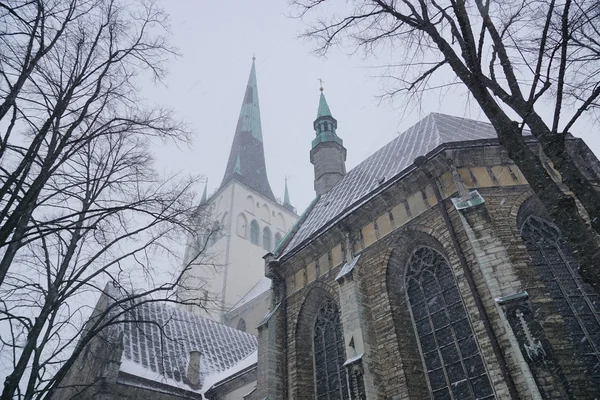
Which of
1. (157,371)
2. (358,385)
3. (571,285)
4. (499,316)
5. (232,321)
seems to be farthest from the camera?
(232,321)

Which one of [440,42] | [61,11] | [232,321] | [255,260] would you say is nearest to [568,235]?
[440,42]

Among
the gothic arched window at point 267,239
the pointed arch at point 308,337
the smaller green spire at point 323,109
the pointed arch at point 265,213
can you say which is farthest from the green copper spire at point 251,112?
the pointed arch at point 308,337

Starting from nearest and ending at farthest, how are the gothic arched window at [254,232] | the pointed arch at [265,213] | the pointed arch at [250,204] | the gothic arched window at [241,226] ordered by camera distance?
the gothic arched window at [241,226] < the gothic arched window at [254,232] < the pointed arch at [250,204] < the pointed arch at [265,213]

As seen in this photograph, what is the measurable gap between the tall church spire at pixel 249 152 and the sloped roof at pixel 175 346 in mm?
20655

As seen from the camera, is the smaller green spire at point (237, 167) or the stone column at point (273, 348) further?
the smaller green spire at point (237, 167)

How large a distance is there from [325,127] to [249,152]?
2748 cm

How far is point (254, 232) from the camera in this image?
122ft

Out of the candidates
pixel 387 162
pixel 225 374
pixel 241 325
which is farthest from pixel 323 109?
pixel 241 325

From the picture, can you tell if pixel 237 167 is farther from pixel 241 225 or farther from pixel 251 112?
pixel 251 112

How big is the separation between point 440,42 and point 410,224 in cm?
498

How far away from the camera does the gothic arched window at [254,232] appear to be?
36.3m

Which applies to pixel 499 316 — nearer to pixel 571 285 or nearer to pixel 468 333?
pixel 468 333

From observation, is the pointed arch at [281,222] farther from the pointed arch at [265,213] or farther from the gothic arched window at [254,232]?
the gothic arched window at [254,232]

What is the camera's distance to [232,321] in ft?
95.4
